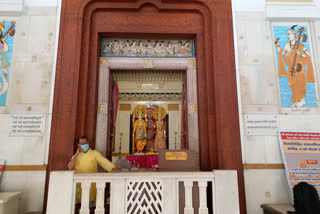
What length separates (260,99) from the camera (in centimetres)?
386

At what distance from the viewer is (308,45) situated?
4102mm

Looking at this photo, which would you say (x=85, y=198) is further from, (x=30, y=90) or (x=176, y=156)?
(x=30, y=90)

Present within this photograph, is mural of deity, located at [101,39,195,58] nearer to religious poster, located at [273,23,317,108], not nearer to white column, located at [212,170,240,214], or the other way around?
religious poster, located at [273,23,317,108]

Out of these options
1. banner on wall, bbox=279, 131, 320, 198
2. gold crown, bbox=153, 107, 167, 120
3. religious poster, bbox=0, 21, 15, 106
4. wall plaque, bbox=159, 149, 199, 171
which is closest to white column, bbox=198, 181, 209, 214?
wall plaque, bbox=159, 149, 199, 171

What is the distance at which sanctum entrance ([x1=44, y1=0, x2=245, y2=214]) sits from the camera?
3.65m

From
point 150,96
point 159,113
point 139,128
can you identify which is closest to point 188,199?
point 139,128

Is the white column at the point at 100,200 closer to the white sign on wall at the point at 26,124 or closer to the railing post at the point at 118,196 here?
the railing post at the point at 118,196

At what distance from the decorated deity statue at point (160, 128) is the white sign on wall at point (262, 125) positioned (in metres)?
4.37

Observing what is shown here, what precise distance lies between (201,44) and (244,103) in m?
1.36

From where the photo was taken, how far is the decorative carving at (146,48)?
4.33 meters

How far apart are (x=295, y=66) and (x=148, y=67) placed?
106 inches

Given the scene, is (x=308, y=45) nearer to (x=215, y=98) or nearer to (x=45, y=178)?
(x=215, y=98)

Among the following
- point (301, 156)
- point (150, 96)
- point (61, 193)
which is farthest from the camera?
point (150, 96)

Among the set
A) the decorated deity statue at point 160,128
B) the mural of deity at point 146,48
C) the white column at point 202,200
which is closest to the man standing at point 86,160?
the white column at point 202,200
